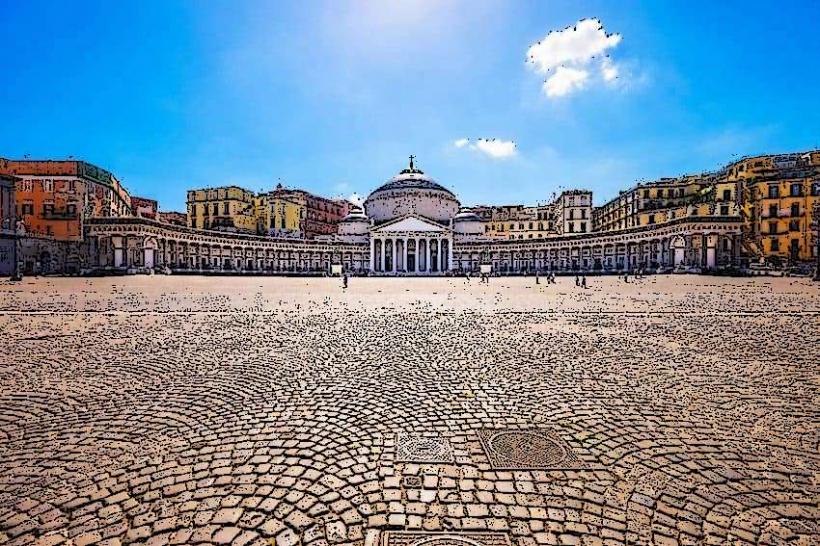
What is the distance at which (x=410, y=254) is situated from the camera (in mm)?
84750

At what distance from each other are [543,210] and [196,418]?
4521 inches

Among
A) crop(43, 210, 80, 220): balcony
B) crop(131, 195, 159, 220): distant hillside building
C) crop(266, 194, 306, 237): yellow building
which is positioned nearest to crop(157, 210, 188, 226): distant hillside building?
crop(131, 195, 159, 220): distant hillside building

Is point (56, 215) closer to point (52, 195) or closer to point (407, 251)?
point (52, 195)

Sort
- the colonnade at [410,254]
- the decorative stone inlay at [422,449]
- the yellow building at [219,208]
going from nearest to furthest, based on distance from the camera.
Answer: the decorative stone inlay at [422,449] → the colonnade at [410,254] → the yellow building at [219,208]

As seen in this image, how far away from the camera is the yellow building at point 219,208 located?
281 feet

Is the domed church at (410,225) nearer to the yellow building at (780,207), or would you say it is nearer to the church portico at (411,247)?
the church portico at (411,247)

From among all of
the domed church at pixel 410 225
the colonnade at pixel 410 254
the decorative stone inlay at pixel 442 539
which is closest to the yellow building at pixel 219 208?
the domed church at pixel 410 225

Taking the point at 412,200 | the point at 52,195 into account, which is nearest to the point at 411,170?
the point at 412,200

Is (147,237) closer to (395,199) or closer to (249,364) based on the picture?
(395,199)

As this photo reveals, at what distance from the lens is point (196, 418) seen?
4.92 metres

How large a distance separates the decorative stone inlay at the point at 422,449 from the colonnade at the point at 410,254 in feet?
258

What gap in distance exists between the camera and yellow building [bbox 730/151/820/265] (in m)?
56.5

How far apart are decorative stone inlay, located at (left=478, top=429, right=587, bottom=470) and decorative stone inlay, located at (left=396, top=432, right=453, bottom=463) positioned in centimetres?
38

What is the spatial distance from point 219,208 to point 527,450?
91.5 meters
